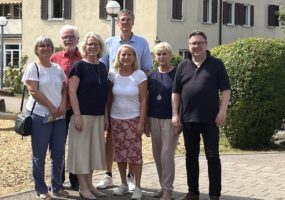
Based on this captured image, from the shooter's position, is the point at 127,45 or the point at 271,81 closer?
the point at 127,45

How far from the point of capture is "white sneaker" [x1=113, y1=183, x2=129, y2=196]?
7.22 meters

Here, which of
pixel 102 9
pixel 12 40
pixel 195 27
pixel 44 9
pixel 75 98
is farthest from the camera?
pixel 12 40

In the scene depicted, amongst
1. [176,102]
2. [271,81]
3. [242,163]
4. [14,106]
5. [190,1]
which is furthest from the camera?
[190,1]

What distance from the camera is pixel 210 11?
31734 millimetres

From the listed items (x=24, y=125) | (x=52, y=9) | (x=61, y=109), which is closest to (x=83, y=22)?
(x=52, y=9)

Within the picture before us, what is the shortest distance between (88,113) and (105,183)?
119cm

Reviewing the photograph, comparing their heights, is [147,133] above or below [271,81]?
below

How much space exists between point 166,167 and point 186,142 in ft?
1.27

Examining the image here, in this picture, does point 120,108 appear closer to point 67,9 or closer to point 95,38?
point 95,38

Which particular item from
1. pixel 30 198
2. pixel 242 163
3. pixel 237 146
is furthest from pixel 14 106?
pixel 30 198

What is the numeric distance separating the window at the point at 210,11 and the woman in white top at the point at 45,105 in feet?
82.1

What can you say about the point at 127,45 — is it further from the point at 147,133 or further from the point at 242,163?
the point at 242,163

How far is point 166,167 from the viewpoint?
6.94 meters

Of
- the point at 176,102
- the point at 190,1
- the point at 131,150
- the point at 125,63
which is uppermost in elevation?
the point at 190,1
